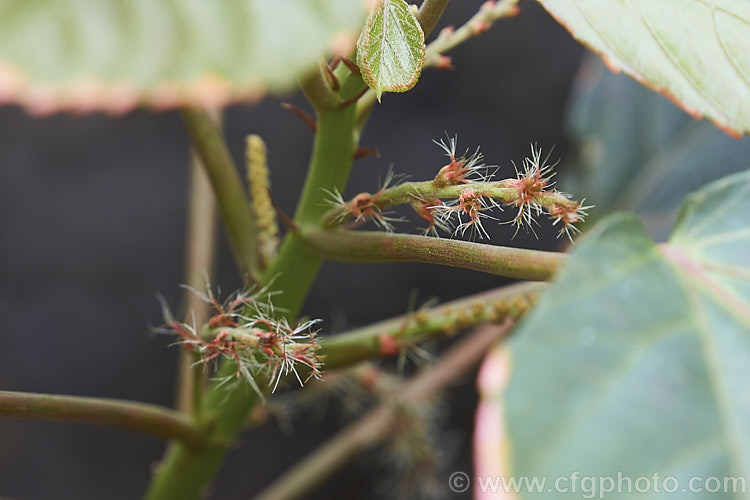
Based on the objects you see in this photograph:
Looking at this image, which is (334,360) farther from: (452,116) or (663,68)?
(452,116)

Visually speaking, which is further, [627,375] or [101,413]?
[101,413]

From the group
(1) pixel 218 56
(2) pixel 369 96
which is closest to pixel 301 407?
(2) pixel 369 96

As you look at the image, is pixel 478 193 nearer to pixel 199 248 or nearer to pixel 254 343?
pixel 254 343

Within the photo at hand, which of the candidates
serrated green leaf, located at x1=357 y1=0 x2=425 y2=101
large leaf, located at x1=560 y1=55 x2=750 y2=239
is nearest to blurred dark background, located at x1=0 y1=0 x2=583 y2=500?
large leaf, located at x1=560 y1=55 x2=750 y2=239

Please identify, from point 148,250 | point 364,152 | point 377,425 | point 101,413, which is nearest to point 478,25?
point 364,152

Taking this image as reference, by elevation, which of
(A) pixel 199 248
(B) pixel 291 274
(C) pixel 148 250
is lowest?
(C) pixel 148 250

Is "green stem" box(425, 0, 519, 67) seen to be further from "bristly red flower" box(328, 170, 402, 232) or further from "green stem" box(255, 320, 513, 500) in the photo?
"green stem" box(255, 320, 513, 500)

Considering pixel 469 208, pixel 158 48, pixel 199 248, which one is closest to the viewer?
pixel 158 48

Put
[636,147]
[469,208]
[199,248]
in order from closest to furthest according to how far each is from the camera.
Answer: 1. [469,208]
2. [199,248]
3. [636,147]
